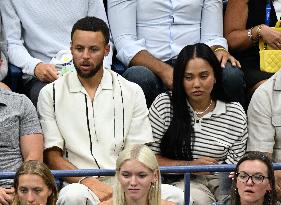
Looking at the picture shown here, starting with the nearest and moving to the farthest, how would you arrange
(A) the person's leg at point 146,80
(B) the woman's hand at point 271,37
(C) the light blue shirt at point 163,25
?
(A) the person's leg at point 146,80 < (B) the woman's hand at point 271,37 < (C) the light blue shirt at point 163,25

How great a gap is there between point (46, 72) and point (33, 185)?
4.49 ft

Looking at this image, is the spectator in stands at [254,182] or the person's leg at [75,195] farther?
the person's leg at [75,195]

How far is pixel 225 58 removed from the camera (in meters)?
6.72

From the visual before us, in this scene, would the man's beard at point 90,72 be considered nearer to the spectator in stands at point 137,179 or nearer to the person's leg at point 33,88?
the person's leg at point 33,88

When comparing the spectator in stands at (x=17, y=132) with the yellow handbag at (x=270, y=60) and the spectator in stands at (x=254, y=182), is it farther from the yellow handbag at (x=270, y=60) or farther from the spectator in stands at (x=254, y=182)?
the yellow handbag at (x=270, y=60)

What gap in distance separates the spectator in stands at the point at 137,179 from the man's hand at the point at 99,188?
15.5 inches

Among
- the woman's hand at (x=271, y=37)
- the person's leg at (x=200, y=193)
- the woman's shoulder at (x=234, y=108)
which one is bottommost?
the person's leg at (x=200, y=193)

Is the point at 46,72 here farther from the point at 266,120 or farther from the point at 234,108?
the point at 266,120

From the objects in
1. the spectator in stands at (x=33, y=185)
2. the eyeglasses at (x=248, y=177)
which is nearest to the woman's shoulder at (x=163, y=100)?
the eyeglasses at (x=248, y=177)

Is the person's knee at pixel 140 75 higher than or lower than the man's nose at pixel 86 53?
lower

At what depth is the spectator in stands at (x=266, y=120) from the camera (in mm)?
6258

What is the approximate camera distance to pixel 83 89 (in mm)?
6113

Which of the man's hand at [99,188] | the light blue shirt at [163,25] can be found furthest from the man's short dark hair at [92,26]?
the man's hand at [99,188]

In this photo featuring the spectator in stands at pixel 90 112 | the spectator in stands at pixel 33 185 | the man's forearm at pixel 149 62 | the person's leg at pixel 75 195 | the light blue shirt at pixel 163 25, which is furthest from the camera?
the light blue shirt at pixel 163 25
